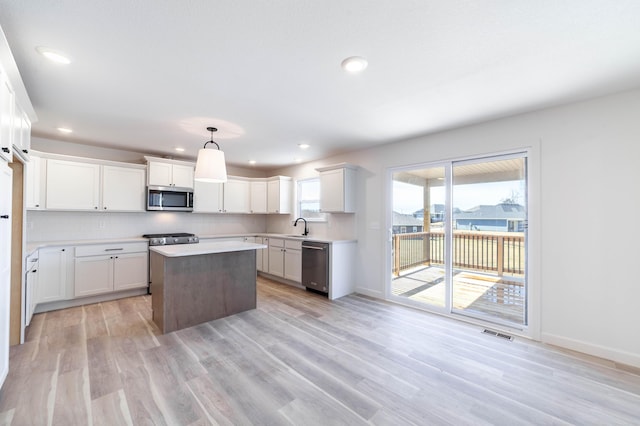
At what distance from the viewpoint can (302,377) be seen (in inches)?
86.2

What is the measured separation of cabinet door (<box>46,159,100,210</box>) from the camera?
12.7ft

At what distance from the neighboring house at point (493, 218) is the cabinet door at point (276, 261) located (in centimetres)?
316

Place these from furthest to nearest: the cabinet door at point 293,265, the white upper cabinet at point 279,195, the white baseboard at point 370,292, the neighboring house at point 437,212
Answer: the white upper cabinet at point 279,195 < the cabinet door at point 293,265 < the white baseboard at point 370,292 < the neighboring house at point 437,212

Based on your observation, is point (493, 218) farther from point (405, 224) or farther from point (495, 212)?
point (405, 224)

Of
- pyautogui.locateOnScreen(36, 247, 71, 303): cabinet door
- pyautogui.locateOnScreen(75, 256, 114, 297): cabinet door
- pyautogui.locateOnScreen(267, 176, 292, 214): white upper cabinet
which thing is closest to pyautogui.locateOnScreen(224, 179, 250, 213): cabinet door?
pyautogui.locateOnScreen(267, 176, 292, 214): white upper cabinet

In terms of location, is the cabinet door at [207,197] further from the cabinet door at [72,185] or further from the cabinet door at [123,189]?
the cabinet door at [72,185]

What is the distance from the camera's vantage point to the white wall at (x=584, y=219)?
2.44 m

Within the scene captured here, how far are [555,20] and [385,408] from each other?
2672 millimetres

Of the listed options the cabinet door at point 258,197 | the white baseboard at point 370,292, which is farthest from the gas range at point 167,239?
the white baseboard at point 370,292

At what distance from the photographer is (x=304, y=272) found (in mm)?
4707

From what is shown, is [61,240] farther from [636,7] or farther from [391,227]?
[636,7]

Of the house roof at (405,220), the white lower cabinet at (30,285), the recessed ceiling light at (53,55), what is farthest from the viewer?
the house roof at (405,220)

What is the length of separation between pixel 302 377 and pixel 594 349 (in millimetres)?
2786

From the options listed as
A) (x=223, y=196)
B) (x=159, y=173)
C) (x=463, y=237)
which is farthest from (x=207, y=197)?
(x=463, y=237)
